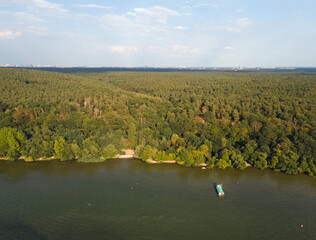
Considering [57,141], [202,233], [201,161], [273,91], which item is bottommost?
[202,233]

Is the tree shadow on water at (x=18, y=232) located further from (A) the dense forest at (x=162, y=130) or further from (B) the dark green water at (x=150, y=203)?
(A) the dense forest at (x=162, y=130)

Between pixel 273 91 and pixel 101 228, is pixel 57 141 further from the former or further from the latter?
pixel 273 91

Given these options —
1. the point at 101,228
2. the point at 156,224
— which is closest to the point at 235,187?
the point at 156,224

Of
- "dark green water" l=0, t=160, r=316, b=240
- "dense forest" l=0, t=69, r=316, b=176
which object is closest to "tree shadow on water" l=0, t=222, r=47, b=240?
"dark green water" l=0, t=160, r=316, b=240

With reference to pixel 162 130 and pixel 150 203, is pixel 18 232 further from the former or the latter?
pixel 162 130

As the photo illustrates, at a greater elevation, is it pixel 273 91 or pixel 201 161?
pixel 273 91

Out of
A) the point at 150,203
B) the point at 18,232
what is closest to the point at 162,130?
the point at 150,203

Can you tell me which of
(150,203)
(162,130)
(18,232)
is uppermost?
(162,130)

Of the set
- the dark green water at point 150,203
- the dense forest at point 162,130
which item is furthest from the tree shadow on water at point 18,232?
the dense forest at point 162,130
